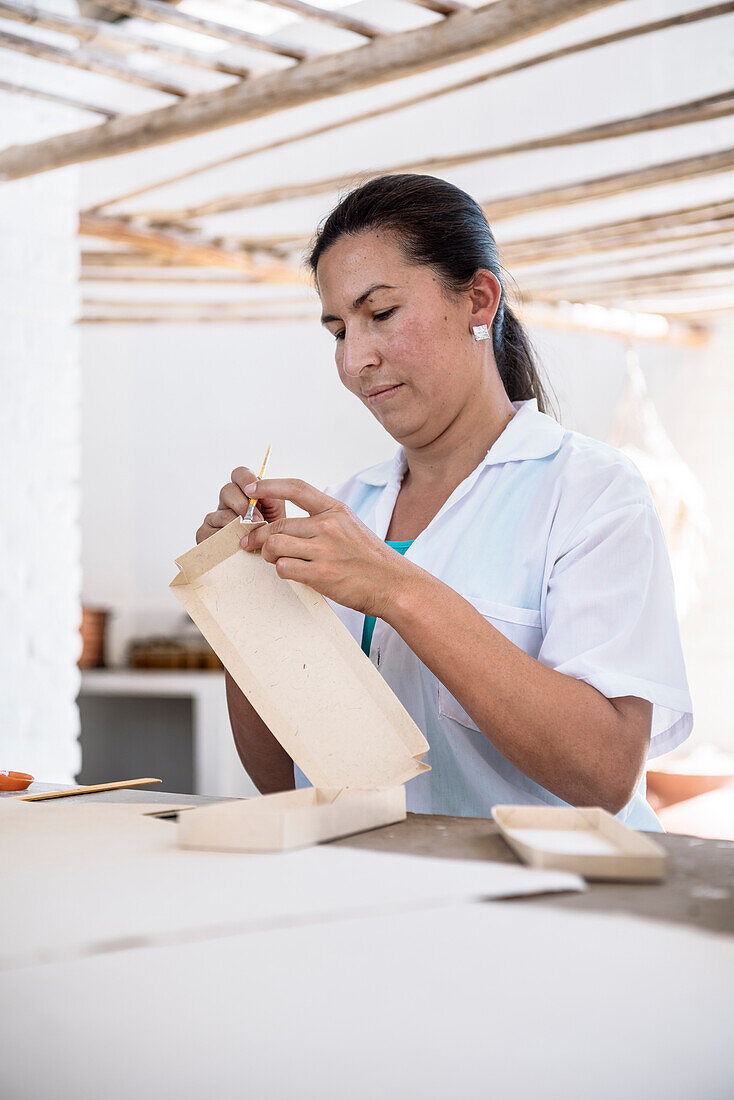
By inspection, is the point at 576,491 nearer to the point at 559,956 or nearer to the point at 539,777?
the point at 539,777

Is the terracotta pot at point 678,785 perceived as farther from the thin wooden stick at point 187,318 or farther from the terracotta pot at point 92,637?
the terracotta pot at point 92,637

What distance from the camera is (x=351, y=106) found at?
11.7 feet

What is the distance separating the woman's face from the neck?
0.04 m

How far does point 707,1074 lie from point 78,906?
0.41 metres

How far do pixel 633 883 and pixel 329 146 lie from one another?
3228 mm

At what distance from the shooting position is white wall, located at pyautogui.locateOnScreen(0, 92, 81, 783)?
304 cm

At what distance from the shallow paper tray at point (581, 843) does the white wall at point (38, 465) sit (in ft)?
7.94

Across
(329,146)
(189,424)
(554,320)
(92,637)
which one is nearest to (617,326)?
(554,320)

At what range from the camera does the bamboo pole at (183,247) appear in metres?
3.09

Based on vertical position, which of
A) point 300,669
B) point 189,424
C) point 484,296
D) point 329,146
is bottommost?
point 300,669

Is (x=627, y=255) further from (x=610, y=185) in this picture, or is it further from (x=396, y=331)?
(x=396, y=331)

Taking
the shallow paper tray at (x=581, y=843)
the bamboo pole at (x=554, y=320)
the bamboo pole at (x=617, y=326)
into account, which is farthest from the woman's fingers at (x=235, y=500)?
the bamboo pole at (x=554, y=320)

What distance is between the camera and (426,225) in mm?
1455

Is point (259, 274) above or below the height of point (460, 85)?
below
